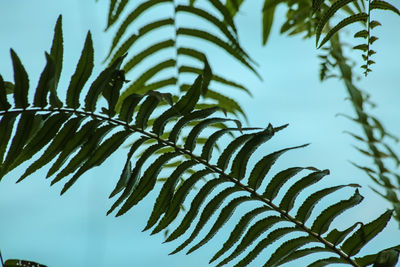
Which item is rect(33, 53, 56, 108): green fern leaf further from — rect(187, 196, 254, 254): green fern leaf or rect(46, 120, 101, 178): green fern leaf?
rect(187, 196, 254, 254): green fern leaf

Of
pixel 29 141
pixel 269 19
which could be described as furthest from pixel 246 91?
pixel 29 141

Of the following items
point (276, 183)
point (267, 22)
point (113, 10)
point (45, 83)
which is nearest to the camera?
point (45, 83)

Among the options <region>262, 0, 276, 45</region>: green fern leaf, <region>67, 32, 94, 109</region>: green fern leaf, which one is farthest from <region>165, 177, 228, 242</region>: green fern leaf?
<region>262, 0, 276, 45</region>: green fern leaf

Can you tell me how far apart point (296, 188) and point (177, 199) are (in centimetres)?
18

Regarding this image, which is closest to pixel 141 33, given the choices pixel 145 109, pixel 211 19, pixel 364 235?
pixel 211 19

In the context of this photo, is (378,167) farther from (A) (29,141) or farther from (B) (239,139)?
(A) (29,141)

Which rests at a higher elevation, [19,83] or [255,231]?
[19,83]

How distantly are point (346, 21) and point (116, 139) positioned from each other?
369 millimetres

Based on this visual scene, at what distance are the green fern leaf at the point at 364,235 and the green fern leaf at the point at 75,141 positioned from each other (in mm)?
393

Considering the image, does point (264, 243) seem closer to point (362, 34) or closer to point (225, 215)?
point (225, 215)

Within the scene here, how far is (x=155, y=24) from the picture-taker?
1129 mm

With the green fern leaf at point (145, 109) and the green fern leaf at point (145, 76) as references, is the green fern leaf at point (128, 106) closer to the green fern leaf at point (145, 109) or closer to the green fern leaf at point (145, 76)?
the green fern leaf at point (145, 109)

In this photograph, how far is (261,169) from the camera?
0.75m

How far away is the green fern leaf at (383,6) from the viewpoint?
2.25ft
